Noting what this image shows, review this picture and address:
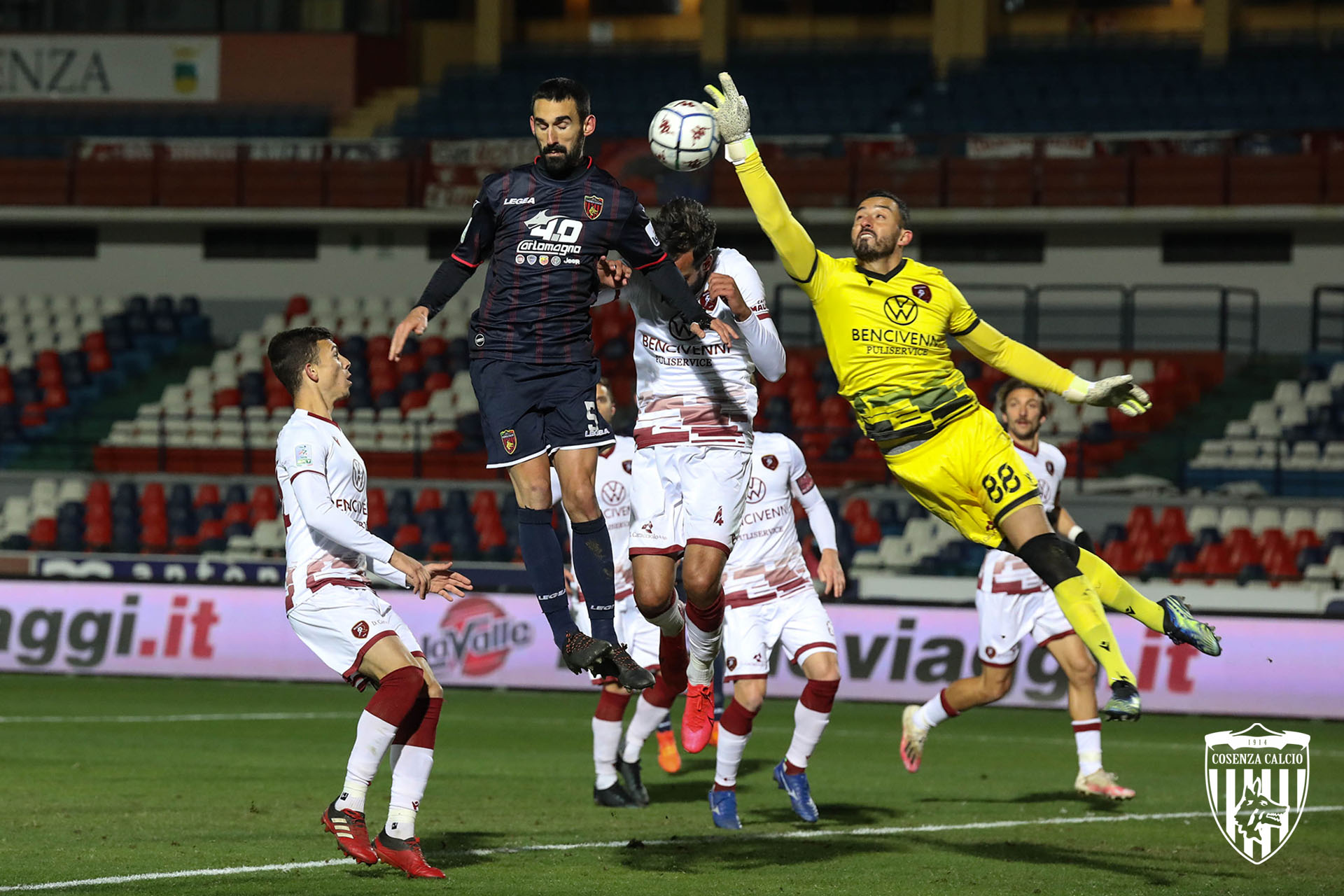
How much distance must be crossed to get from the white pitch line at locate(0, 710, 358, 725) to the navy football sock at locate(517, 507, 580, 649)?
760 cm

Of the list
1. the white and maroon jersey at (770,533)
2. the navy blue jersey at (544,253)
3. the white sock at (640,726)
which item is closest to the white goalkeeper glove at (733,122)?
the navy blue jersey at (544,253)

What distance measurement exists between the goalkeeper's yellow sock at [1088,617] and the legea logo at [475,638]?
10170 millimetres

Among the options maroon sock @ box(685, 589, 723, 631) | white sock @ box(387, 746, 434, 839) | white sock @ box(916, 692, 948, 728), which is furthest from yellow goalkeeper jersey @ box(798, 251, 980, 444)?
white sock @ box(916, 692, 948, 728)

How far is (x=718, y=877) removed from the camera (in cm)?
809

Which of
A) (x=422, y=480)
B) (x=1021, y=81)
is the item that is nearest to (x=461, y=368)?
(x=422, y=480)

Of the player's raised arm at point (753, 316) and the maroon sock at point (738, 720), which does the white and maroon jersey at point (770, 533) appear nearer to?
the maroon sock at point (738, 720)

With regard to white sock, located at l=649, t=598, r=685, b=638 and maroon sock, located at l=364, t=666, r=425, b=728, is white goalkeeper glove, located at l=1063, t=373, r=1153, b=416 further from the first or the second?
maroon sock, located at l=364, t=666, r=425, b=728

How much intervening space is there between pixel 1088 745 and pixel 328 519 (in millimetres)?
5613

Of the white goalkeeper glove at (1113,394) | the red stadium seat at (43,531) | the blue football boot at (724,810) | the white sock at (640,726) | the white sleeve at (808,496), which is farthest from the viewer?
the red stadium seat at (43,531)

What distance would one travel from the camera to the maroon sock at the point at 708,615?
9.19m

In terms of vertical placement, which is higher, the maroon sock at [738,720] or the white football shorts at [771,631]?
the white football shorts at [771,631]

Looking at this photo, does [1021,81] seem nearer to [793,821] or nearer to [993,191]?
[993,191]

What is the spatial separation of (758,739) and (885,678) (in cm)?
290

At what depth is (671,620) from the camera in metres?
9.40
